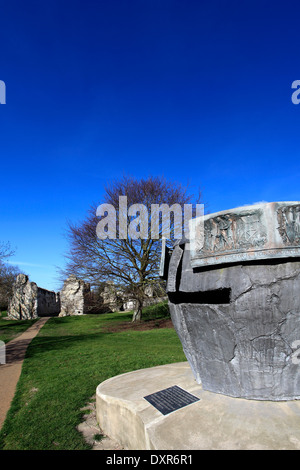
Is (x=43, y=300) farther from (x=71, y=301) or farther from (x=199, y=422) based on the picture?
(x=199, y=422)

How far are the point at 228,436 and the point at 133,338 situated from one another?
10095mm

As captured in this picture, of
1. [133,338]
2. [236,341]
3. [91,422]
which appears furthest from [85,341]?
[236,341]

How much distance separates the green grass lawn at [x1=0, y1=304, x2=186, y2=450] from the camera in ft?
12.6

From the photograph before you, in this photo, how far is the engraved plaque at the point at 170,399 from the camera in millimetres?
3238

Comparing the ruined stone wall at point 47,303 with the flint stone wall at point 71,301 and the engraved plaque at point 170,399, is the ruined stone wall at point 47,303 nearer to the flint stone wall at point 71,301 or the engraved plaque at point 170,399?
the flint stone wall at point 71,301

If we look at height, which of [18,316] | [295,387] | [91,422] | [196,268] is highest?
[196,268]

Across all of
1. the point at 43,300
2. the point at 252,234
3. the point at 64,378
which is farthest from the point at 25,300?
the point at 252,234

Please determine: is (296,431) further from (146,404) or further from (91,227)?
(91,227)

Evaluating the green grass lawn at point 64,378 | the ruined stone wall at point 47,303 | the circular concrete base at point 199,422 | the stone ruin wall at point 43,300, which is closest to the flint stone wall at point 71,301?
the stone ruin wall at point 43,300

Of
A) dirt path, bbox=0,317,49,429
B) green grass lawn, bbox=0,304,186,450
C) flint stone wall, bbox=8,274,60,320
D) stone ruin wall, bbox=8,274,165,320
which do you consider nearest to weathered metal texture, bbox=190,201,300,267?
green grass lawn, bbox=0,304,186,450

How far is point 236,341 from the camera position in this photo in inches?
129

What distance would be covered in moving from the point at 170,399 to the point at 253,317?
154cm

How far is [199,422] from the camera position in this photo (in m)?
2.88

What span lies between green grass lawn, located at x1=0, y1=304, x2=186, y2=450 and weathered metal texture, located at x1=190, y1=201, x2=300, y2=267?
10.2ft
